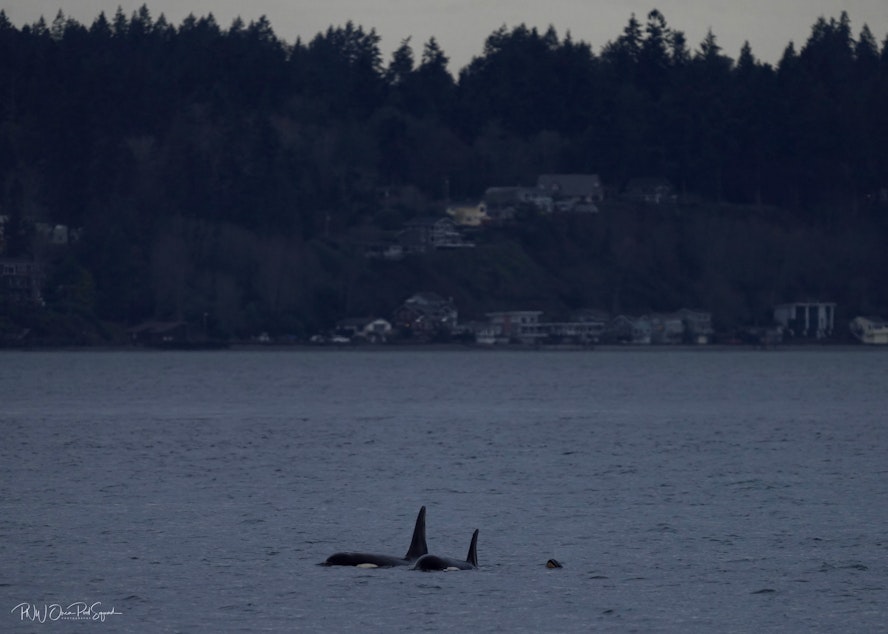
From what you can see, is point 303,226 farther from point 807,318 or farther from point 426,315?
point 807,318

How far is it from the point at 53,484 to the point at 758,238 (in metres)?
148

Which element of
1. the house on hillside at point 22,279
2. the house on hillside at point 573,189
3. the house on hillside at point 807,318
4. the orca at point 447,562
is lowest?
the orca at point 447,562

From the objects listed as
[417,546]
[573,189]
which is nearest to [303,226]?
[573,189]

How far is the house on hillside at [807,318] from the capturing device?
178 metres

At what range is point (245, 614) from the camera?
82.4ft

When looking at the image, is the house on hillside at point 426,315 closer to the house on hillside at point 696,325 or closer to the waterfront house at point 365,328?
the waterfront house at point 365,328

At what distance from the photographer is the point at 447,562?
1116 inches

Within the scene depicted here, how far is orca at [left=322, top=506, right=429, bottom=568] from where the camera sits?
2853 centimetres

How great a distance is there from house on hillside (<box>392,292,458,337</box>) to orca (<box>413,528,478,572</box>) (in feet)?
452

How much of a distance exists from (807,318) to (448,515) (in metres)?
148

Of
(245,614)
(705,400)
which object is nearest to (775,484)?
(245,614)

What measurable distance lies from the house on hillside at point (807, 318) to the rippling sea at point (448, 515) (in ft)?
293

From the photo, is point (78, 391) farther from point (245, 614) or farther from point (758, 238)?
point (758, 238)

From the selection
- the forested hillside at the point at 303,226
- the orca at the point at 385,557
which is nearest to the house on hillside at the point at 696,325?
the forested hillside at the point at 303,226
